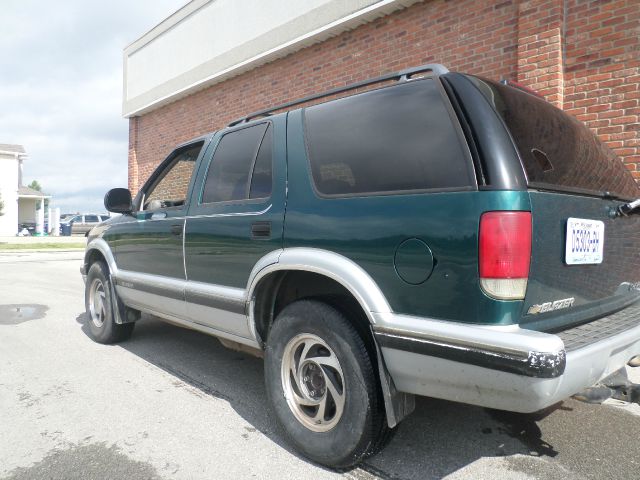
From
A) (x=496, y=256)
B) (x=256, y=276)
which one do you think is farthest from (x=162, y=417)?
(x=496, y=256)

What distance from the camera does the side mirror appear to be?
4031 millimetres

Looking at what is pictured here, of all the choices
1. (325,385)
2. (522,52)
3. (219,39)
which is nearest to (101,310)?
(325,385)

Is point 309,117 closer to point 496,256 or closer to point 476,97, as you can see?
point 476,97

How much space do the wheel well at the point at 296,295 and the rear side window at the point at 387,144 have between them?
51 centimetres

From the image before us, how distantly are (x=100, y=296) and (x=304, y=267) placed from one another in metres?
3.21

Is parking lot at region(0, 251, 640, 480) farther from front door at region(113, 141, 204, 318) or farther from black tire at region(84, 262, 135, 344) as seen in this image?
front door at region(113, 141, 204, 318)

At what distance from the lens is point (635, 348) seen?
2.41 meters

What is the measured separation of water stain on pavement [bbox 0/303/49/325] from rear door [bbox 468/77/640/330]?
6.08 m

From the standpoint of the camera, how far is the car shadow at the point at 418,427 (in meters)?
2.46

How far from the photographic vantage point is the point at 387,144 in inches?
88.9

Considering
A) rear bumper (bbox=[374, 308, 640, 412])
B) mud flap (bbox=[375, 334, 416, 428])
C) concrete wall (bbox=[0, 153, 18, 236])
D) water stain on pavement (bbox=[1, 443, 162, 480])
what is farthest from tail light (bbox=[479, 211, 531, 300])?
concrete wall (bbox=[0, 153, 18, 236])

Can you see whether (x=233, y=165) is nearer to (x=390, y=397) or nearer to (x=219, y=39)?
(x=390, y=397)

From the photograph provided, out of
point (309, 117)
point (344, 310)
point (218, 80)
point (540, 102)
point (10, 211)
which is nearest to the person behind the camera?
point (344, 310)

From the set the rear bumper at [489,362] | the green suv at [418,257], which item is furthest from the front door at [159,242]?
the rear bumper at [489,362]
